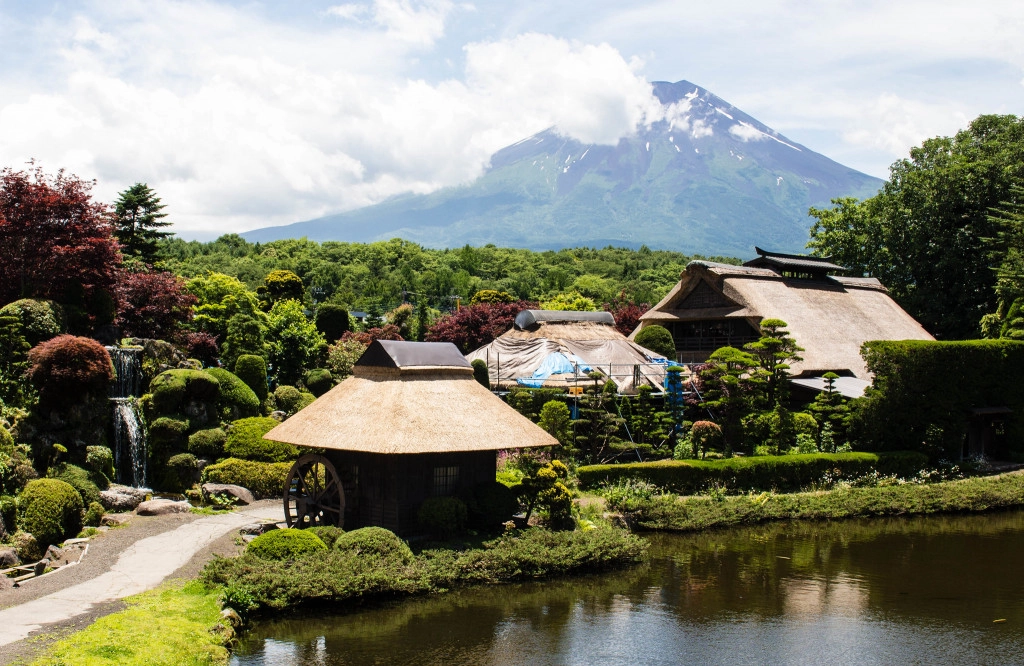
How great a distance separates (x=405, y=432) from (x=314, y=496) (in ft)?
11.6

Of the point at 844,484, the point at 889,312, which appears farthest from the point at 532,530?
the point at 889,312

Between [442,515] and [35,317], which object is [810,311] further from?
[35,317]

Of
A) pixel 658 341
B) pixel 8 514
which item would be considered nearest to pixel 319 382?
pixel 658 341

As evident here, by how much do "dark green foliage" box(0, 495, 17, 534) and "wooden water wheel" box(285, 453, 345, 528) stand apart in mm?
5778

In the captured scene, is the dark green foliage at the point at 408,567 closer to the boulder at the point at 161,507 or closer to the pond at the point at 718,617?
the pond at the point at 718,617

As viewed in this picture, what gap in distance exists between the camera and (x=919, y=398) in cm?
3048

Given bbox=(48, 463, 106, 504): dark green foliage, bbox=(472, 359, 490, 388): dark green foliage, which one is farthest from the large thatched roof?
bbox=(472, 359, 490, 388): dark green foliage

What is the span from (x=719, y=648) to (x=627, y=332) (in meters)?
35.8

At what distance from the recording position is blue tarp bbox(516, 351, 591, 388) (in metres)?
32.2

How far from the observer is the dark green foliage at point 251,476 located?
24.6 m

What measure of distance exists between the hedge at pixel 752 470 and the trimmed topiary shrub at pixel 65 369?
14.0 meters

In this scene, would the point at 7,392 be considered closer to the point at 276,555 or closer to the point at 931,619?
the point at 276,555

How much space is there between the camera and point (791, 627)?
15102mm

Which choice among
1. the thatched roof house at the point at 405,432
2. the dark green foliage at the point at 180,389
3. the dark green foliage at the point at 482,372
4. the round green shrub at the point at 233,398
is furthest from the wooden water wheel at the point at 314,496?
the dark green foliage at the point at 482,372
